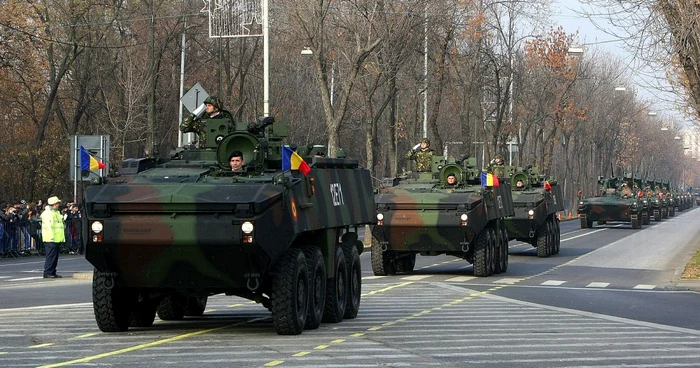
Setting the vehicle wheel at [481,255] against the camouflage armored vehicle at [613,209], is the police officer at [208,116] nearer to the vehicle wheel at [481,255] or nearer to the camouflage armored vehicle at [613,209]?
the vehicle wheel at [481,255]

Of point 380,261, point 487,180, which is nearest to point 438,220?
point 380,261

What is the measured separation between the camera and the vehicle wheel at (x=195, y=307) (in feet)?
59.1

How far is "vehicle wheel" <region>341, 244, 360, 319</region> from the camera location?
1805 centimetres

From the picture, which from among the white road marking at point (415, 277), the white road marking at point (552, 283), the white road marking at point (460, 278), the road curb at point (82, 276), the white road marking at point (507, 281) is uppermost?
the road curb at point (82, 276)

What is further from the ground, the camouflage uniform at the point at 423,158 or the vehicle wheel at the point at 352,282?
the camouflage uniform at the point at 423,158

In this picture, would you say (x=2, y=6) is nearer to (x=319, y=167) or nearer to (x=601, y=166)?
(x=319, y=167)

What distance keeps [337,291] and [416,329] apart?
Result: 64.1 inches

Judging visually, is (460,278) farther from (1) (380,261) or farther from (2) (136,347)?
(2) (136,347)

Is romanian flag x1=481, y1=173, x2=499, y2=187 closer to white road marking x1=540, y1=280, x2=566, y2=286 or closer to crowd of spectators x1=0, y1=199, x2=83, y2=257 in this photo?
white road marking x1=540, y1=280, x2=566, y2=286

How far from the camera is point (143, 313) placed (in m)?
16.4

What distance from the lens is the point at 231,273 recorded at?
14.8m

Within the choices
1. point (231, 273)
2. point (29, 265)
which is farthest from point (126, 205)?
point (29, 265)

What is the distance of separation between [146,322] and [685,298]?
447 inches

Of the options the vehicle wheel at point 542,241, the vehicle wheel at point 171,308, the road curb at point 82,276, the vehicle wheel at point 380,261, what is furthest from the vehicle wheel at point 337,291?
the vehicle wheel at point 542,241
